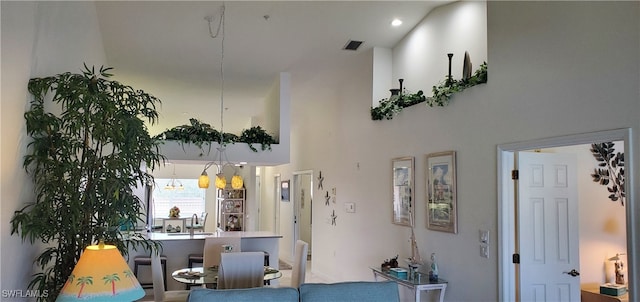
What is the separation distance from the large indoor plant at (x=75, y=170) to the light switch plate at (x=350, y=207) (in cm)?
435

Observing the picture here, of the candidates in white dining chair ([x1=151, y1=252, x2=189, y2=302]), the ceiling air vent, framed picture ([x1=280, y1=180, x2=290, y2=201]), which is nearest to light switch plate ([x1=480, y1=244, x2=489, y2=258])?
white dining chair ([x1=151, y1=252, x2=189, y2=302])

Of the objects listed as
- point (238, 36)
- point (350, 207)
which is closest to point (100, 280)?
point (238, 36)

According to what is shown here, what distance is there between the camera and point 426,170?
17.5 feet

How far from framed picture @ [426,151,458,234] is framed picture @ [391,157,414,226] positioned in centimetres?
37

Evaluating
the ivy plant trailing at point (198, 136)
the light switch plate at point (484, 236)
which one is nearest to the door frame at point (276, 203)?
the ivy plant trailing at point (198, 136)

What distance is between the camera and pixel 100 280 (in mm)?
2531

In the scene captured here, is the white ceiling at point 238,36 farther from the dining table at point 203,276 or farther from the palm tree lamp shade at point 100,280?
the palm tree lamp shade at point 100,280

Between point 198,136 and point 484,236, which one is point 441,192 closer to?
point 484,236

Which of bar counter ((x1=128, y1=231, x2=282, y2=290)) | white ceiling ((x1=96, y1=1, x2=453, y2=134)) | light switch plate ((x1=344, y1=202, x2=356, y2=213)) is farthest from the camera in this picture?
light switch plate ((x1=344, y1=202, x2=356, y2=213))

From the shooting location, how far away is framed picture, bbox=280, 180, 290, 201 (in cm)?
1041

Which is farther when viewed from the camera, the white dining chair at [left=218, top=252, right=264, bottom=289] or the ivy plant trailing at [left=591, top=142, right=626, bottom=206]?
the ivy plant trailing at [left=591, top=142, right=626, bottom=206]

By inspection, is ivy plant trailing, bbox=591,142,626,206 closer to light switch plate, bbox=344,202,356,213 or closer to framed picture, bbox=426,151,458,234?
framed picture, bbox=426,151,458,234

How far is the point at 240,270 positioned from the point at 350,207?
304cm

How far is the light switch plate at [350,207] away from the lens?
7170 mm
